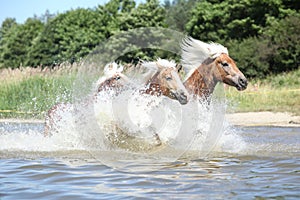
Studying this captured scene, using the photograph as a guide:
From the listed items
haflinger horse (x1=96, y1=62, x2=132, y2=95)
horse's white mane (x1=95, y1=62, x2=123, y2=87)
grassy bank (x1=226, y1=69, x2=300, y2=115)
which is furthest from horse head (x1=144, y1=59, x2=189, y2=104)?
grassy bank (x1=226, y1=69, x2=300, y2=115)

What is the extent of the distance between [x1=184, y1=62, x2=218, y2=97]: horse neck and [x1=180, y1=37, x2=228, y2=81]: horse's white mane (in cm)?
14

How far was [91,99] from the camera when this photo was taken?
28.5 ft

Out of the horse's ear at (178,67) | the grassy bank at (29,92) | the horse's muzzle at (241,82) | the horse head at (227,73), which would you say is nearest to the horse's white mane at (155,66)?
the horse's ear at (178,67)

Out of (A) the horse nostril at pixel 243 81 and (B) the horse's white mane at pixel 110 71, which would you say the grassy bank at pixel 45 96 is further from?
(A) the horse nostril at pixel 243 81

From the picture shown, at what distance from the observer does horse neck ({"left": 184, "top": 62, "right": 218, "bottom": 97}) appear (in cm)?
885

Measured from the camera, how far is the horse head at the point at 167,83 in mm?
8305

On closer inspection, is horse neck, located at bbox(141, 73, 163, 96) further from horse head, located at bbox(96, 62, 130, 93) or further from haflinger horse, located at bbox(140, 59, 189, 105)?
horse head, located at bbox(96, 62, 130, 93)

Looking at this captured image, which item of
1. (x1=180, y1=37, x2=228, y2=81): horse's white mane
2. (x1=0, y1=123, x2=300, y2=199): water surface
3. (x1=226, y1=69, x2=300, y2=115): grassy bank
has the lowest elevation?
(x1=0, y1=123, x2=300, y2=199): water surface

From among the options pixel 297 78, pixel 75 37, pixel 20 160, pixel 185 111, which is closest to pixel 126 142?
pixel 185 111

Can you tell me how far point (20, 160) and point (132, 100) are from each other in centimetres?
193

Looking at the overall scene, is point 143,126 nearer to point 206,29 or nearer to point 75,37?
point 206,29

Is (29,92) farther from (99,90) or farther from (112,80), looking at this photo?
(99,90)

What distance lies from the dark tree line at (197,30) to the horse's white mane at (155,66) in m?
7.42

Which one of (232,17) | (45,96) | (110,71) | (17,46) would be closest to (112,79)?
(110,71)
